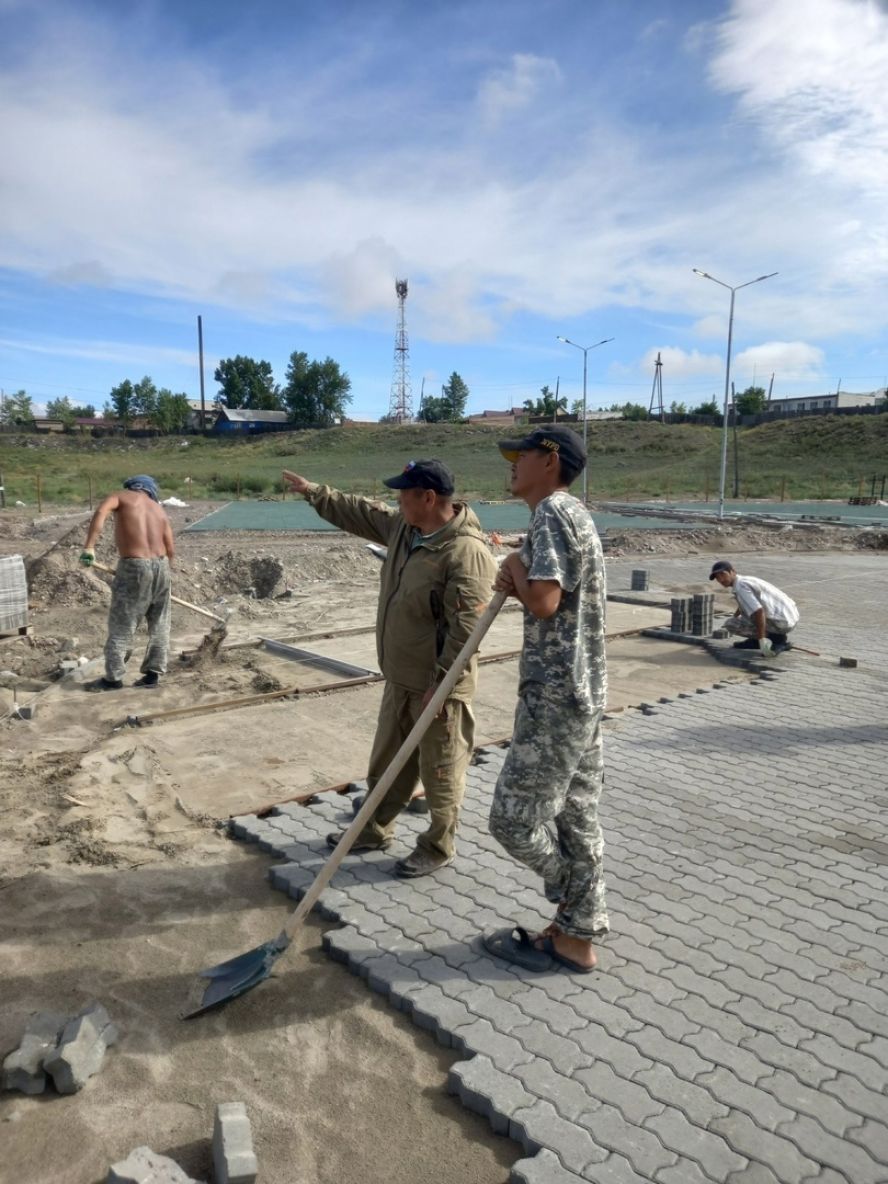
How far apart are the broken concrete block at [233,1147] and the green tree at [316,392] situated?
8757cm

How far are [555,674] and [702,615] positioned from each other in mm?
7082

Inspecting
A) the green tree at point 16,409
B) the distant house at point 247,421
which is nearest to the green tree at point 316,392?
the distant house at point 247,421

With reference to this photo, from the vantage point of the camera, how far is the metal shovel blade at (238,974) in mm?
3122

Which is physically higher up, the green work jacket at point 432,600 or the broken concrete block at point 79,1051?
the green work jacket at point 432,600

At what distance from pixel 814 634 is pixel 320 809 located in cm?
746

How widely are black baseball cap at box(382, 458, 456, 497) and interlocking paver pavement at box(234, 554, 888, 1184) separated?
1.77m

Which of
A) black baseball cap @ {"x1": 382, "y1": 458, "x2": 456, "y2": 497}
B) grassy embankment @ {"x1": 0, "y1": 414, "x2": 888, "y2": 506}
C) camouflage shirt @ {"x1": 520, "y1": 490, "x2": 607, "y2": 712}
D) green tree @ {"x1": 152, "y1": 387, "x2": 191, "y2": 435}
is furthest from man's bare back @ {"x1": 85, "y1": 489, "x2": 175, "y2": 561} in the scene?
green tree @ {"x1": 152, "y1": 387, "x2": 191, "y2": 435}

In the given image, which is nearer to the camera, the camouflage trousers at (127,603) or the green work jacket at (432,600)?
the green work jacket at (432,600)

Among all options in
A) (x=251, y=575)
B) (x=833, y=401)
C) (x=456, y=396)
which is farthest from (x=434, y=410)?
(x=251, y=575)

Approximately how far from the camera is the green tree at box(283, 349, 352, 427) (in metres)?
88.2

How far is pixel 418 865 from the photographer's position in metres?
4.06

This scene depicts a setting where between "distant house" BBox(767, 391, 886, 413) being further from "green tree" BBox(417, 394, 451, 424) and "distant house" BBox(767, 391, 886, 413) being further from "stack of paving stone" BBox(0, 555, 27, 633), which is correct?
"stack of paving stone" BBox(0, 555, 27, 633)

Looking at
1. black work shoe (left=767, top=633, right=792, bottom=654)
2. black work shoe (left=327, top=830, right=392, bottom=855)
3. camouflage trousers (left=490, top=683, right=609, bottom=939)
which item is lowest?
black work shoe (left=327, top=830, right=392, bottom=855)

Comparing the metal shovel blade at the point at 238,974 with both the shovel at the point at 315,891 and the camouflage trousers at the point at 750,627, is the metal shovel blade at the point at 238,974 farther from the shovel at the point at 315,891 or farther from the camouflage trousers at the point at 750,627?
the camouflage trousers at the point at 750,627
